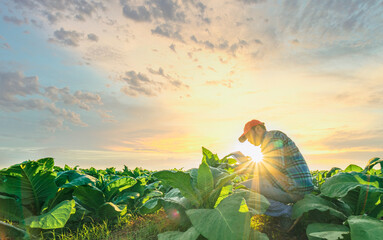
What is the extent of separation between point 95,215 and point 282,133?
3316 mm

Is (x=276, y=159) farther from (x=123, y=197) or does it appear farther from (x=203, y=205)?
(x=123, y=197)

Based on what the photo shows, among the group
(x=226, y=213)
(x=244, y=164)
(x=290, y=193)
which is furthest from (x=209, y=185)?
(x=290, y=193)

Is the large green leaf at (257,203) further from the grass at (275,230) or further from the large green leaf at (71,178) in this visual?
the large green leaf at (71,178)

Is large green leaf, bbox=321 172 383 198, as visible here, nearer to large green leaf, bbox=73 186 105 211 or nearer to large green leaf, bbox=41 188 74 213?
large green leaf, bbox=73 186 105 211

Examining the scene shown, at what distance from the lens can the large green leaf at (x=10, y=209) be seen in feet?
11.1

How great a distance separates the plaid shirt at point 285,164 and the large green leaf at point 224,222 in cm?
166

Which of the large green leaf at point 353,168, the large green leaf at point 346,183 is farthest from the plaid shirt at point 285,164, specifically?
the large green leaf at point 353,168

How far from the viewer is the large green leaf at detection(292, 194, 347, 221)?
3.03 m

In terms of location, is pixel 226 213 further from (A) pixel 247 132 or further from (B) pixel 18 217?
(B) pixel 18 217

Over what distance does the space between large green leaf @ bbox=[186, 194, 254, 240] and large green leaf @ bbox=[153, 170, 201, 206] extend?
1.36ft

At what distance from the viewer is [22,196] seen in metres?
3.43

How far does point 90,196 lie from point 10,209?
3.33 feet

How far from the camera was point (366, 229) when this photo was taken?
2.29m

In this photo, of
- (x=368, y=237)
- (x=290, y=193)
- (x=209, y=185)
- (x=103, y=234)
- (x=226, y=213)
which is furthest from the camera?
(x=290, y=193)
